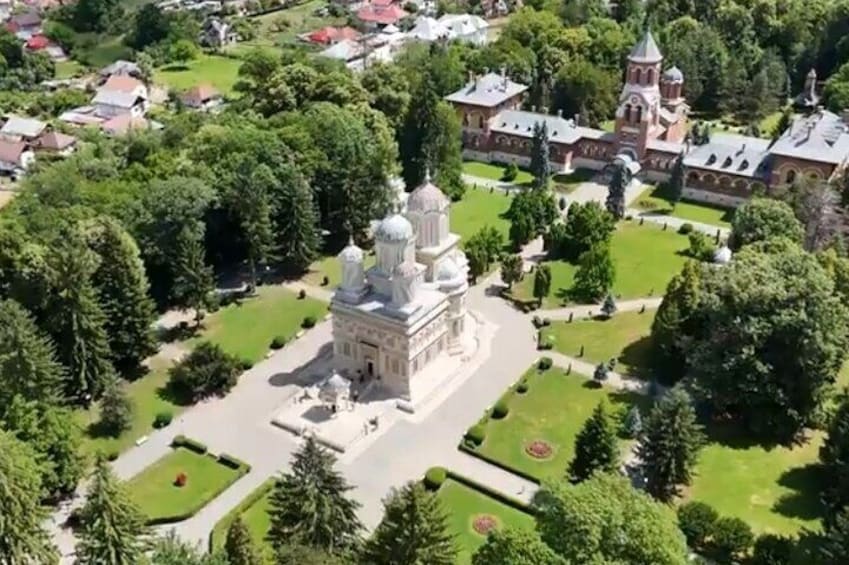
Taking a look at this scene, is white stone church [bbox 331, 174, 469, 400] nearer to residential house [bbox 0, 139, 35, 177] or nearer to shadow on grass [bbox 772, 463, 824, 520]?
shadow on grass [bbox 772, 463, 824, 520]

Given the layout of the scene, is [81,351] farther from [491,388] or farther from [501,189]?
[501,189]

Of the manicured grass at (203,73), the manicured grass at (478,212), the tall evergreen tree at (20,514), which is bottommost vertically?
the manicured grass at (203,73)

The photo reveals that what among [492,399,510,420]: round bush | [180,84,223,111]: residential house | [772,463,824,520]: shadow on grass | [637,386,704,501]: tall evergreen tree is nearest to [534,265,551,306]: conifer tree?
[492,399,510,420]: round bush

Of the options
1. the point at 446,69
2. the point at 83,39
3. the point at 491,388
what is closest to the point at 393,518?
the point at 491,388

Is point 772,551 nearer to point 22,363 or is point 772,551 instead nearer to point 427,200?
point 427,200

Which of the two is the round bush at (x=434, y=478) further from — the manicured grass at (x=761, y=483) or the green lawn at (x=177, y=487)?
the manicured grass at (x=761, y=483)

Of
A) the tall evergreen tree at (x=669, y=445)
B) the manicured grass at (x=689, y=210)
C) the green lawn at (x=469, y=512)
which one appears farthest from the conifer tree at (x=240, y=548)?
the manicured grass at (x=689, y=210)
